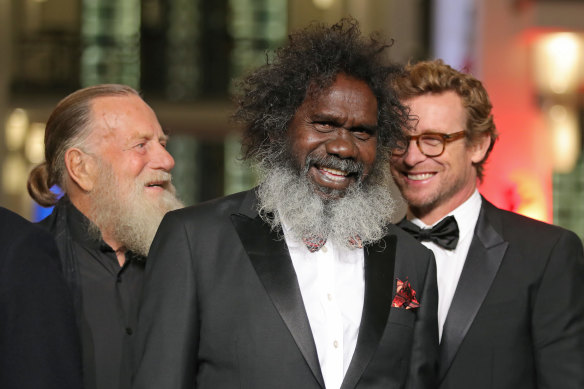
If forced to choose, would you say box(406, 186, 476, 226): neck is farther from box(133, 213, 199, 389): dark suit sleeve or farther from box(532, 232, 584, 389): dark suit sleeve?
box(133, 213, 199, 389): dark suit sleeve

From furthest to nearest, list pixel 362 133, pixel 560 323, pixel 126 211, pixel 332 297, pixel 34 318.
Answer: pixel 126 211 → pixel 560 323 → pixel 362 133 → pixel 332 297 → pixel 34 318

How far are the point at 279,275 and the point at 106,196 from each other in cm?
92

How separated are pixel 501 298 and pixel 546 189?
6.81 m

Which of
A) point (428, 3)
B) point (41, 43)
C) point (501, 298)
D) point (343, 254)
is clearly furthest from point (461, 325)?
point (41, 43)

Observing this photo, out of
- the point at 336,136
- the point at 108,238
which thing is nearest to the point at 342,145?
the point at 336,136

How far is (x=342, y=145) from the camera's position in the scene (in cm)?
269

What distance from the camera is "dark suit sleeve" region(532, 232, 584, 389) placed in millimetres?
3072

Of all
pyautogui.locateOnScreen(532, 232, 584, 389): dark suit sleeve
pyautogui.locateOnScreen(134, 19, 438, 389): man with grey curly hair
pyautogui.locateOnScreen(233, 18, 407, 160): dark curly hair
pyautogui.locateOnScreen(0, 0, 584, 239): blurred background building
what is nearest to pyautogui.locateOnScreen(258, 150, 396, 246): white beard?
pyautogui.locateOnScreen(134, 19, 438, 389): man with grey curly hair

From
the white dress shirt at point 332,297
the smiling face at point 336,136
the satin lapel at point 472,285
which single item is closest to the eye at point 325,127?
the smiling face at point 336,136

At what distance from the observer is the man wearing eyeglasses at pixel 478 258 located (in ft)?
10.1

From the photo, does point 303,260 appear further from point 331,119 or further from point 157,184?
point 157,184

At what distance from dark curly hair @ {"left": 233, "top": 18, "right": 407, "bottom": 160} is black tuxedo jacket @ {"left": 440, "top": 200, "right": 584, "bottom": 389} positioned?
0.62m

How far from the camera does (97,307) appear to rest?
9.98 feet

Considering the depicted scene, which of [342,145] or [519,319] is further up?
[342,145]
